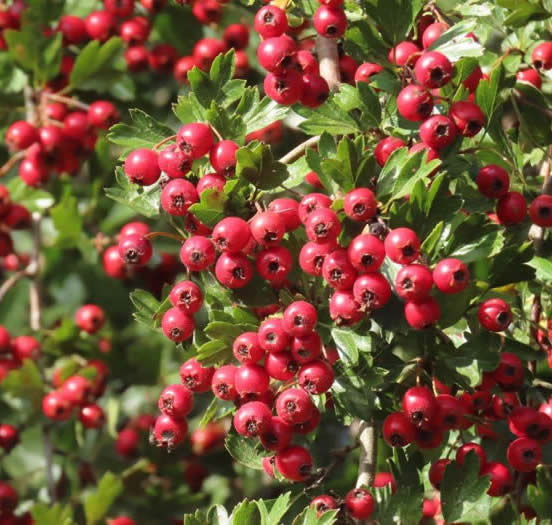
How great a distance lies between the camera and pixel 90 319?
312cm

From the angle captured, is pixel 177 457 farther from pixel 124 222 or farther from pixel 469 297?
pixel 469 297

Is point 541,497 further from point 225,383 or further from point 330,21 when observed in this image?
point 330,21

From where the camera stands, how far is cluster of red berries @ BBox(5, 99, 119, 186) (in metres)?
3.01

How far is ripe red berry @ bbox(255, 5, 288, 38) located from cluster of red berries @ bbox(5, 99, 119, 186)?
1.18 m

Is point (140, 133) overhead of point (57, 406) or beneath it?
overhead

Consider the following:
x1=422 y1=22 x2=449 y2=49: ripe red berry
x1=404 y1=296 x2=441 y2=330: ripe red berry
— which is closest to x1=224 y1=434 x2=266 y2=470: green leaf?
x1=404 y1=296 x2=441 y2=330: ripe red berry

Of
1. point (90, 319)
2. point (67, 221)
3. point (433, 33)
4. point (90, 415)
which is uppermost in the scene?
point (433, 33)

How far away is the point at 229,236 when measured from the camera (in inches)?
66.3

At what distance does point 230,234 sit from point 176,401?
39cm

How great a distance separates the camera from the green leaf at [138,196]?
1943 mm

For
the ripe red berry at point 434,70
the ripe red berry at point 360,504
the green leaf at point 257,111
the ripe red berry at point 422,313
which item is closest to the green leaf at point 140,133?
the green leaf at point 257,111

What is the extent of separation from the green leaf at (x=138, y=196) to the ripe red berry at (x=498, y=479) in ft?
2.69

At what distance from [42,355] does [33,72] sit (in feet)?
2.83

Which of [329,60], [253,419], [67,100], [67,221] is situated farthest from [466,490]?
[67,100]
